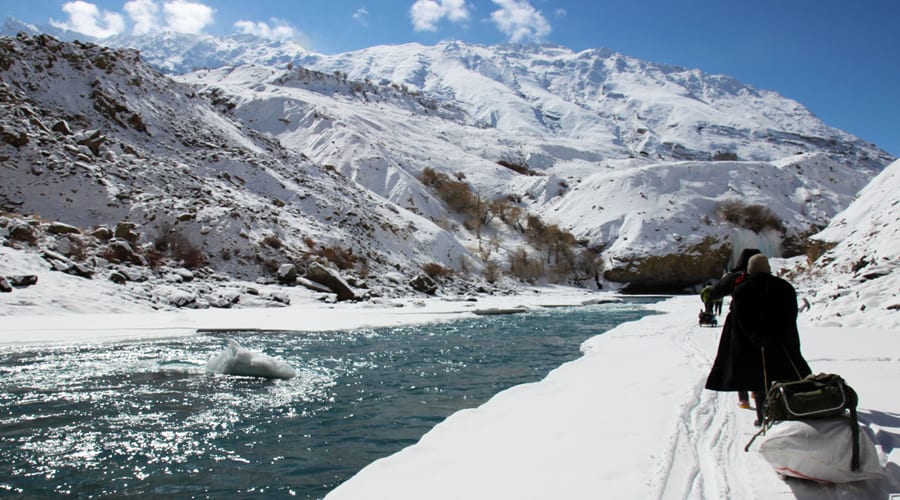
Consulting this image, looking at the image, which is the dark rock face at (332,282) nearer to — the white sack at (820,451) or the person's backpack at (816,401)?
the person's backpack at (816,401)

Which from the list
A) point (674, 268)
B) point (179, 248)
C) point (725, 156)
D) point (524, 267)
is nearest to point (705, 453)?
point (179, 248)

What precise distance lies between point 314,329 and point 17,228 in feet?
38.8

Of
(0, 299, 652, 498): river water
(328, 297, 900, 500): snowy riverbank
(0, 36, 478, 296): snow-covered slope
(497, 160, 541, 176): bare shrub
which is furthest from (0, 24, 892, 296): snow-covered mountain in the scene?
(328, 297, 900, 500): snowy riverbank

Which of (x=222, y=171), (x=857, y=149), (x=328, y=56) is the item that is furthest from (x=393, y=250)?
(x=328, y=56)

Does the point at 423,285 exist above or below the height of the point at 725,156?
below

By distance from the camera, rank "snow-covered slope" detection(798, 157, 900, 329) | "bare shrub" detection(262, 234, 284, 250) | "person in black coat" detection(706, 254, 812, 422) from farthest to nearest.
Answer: "bare shrub" detection(262, 234, 284, 250) < "snow-covered slope" detection(798, 157, 900, 329) < "person in black coat" detection(706, 254, 812, 422)

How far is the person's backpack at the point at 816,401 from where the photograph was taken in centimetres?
329

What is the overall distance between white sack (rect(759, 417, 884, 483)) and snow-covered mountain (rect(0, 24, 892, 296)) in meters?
23.4

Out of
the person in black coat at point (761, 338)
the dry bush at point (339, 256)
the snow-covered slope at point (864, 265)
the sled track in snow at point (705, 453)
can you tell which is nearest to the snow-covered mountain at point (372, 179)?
the dry bush at point (339, 256)

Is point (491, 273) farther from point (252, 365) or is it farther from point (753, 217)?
point (252, 365)

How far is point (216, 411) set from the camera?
6.32 m

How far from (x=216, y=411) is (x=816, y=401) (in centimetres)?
613

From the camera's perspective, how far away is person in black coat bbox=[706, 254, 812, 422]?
177 inches

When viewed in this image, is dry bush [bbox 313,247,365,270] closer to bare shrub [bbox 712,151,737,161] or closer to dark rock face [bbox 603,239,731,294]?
dark rock face [bbox 603,239,731,294]
